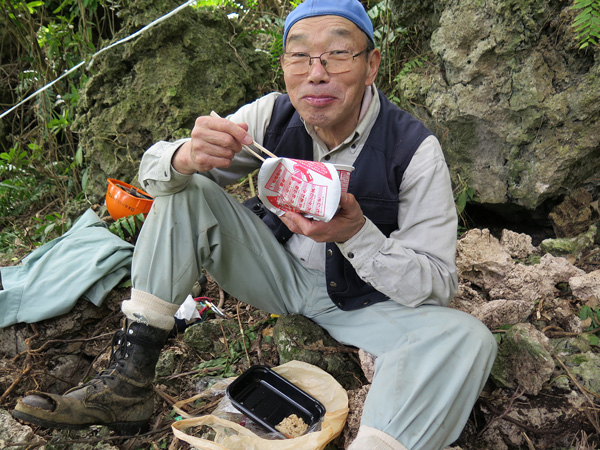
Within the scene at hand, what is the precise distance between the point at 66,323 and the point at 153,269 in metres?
1.23

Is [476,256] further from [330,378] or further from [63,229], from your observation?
[63,229]

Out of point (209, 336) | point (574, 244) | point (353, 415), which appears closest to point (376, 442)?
point (353, 415)

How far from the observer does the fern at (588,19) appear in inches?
96.0

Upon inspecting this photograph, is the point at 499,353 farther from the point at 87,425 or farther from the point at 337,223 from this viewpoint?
the point at 87,425

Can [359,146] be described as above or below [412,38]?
below

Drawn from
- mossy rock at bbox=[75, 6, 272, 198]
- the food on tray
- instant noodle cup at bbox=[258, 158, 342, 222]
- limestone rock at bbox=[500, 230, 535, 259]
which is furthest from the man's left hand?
mossy rock at bbox=[75, 6, 272, 198]

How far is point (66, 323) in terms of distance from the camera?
2789mm

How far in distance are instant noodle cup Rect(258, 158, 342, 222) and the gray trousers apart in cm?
53

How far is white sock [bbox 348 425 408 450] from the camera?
5.13 ft

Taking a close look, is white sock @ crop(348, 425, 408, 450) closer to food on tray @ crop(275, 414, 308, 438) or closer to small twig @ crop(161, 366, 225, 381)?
food on tray @ crop(275, 414, 308, 438)

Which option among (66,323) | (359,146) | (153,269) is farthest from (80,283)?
(359,146)

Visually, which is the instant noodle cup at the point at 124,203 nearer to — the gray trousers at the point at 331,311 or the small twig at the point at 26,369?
the small twig at the point at 26,369

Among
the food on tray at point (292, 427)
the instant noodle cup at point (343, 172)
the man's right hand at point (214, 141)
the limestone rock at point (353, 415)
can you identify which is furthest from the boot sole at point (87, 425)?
the instant noodle cup at point (343, 172)

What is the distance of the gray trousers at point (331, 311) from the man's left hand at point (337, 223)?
47 cm
